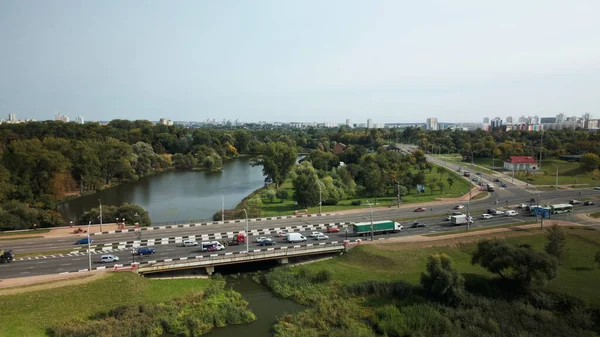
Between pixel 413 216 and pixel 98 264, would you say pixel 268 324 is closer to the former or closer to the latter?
pixel 98 264

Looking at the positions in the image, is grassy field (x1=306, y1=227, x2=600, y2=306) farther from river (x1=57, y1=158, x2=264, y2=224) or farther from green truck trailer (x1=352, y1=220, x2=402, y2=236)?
river (x1=57, y1=158, x2=264, y2=224)

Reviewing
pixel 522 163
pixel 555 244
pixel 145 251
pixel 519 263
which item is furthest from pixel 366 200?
pixel 522 163

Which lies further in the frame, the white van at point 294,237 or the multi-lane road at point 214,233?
the white van at point 294,237

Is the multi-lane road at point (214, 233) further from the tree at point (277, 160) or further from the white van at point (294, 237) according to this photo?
the tree at point (277, 160)

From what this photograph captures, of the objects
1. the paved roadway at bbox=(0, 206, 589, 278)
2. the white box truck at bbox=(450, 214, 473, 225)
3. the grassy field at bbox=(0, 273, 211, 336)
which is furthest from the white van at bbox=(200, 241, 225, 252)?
the white box truck at bbox=(450, 214, 473, 225)

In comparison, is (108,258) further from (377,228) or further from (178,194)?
(178,194)

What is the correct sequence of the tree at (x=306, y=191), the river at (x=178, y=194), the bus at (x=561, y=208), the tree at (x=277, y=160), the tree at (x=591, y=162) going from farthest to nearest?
the tree at (x=591, y=162) < the tree at (x=277, y=160) < the river at (x=178, y=194) < the tree at (x=306, y=191) < the bus at (x=561, y=208)

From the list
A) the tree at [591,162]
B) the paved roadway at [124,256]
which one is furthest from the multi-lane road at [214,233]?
the tree at [591,162]

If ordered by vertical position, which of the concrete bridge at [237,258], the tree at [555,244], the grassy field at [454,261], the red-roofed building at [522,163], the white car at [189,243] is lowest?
the grassy field at [454,261]
